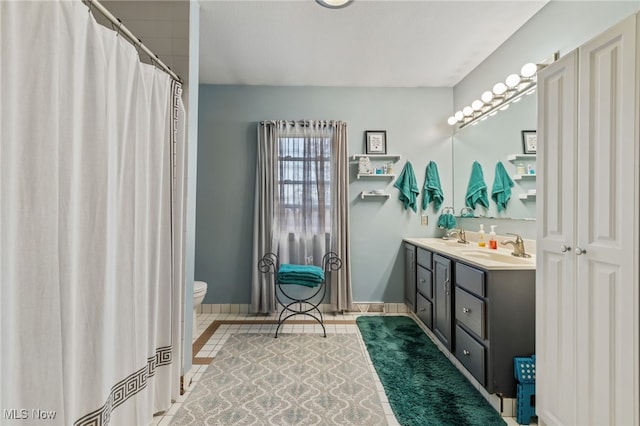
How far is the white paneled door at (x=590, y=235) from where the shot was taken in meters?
1.08

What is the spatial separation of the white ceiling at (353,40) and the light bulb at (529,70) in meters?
0.38

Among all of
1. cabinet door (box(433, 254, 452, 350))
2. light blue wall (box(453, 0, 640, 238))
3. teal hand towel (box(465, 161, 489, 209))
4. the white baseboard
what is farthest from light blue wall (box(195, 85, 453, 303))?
cabinet door (box(433, 254, 452, 350))

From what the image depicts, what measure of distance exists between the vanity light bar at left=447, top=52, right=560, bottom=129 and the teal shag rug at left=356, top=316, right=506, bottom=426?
2.05 metres

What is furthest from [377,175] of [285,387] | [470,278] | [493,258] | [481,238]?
[285,387]

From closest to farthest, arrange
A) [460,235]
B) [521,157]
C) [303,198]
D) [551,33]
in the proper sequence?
[551,33], [521,157], [460,235], [303,198]

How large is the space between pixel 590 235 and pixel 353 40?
7.26ft

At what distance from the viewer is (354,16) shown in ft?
7.51

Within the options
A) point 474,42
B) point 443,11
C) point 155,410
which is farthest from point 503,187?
point 155,410

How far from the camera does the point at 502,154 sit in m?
2.61

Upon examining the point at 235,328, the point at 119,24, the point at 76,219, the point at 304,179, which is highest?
the point at 119,24

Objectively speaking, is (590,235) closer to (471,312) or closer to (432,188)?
(471,312)

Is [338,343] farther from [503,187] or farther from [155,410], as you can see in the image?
[503,187]

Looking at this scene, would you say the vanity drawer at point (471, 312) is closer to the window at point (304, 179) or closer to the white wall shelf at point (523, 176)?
the white wall shelf at point (523, 176)
